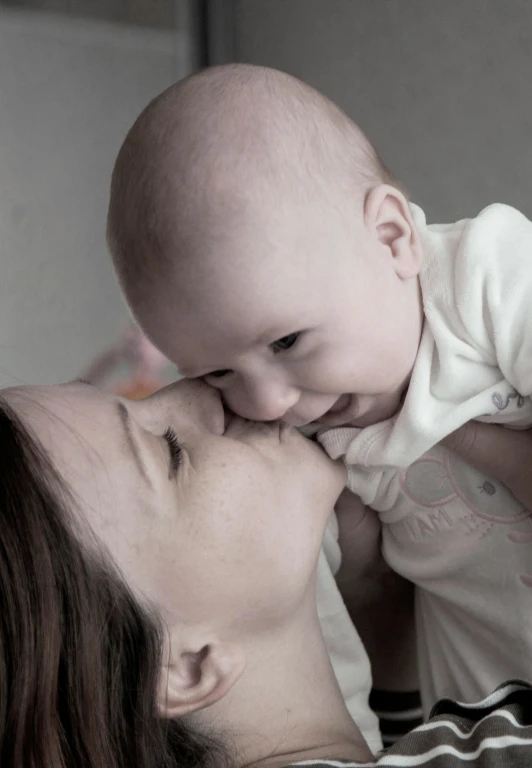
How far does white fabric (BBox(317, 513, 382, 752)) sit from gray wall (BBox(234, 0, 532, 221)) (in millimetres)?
627

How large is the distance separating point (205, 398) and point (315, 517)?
15 centimetres

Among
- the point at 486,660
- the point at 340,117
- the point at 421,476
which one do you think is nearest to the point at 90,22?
the point at 340,117

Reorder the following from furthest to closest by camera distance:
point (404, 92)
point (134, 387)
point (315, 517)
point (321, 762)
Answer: point (134, 387) → point (404, 92) → point (315, 517) → point (321, 762)

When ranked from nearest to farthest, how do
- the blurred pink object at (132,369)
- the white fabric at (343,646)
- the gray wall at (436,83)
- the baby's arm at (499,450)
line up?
the baby's arm at (499,450)
the white fabric at (343,646)
the gray wall at (436,83)
the blurred pink object at (132,369)

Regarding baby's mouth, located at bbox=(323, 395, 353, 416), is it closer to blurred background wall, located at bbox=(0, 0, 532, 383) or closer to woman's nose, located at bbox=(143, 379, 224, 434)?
woman's nose, located at bbox=(143, 379, 224, 434)

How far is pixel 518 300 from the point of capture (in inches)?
32.9

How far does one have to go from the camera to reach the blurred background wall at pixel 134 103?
142 centimetres

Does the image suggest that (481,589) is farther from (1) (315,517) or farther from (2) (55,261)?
(2) (55,261)

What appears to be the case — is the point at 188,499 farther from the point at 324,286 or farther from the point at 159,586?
the point at 324,286

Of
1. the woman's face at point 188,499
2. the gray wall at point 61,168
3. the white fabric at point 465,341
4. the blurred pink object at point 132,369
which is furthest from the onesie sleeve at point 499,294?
the gray wall at point 61,168

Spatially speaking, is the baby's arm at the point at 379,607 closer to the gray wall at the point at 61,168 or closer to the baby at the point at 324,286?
the baby at the point at 324,286

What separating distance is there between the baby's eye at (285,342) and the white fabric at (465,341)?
14 cm

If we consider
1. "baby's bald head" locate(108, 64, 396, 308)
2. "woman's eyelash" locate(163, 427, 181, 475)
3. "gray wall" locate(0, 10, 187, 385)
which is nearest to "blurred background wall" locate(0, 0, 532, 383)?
"gray wall" locate(0, 10, 187, 385)

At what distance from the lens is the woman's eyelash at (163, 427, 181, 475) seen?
803mm
